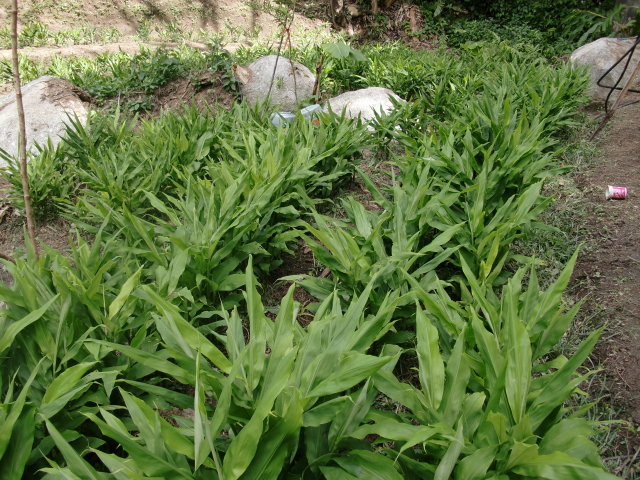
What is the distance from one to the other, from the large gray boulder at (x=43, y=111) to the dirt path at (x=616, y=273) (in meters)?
4.11

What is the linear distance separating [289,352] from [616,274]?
186 cm

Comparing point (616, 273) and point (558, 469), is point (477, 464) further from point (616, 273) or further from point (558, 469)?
point (616, 273)

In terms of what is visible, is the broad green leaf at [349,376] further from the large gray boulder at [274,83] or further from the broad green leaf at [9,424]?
the large gray boulder at [274,83]

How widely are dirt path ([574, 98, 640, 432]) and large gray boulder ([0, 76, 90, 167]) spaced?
4110 mm

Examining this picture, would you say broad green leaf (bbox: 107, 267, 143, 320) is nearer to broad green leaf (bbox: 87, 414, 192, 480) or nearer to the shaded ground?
broad green leaf (bbox: 87, 414, 192, 480)

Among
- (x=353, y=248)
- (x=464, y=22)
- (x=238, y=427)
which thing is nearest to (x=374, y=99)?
(x=353, y=248)

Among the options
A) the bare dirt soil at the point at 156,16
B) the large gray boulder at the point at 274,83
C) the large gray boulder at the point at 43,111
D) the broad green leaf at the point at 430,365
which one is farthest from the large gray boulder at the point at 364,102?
the bare dirt soil at the point at 156,16

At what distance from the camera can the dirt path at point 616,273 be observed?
1636 mm

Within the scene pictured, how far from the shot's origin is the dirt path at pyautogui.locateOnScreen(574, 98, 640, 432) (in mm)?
1636

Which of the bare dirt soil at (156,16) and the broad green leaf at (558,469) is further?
the bare dirt soil at (156,16)

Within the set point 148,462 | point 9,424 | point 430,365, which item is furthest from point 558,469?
point 9,424

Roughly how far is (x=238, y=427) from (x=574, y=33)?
1092 cm

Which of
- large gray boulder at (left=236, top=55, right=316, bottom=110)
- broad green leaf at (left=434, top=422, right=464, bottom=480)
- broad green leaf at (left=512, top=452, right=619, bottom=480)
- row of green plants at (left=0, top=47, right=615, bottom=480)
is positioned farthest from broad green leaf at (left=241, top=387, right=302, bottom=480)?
large gray boulder at (left=236, top=55, right=316, bottom=110)

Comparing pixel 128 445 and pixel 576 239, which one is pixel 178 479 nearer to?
pixel 128 445
